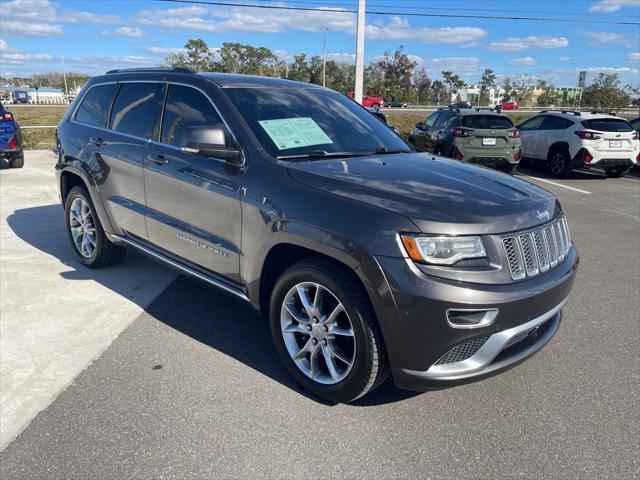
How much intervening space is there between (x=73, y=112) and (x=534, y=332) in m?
4.75

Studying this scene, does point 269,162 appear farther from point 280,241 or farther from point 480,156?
point 480,156

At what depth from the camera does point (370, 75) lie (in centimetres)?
6550

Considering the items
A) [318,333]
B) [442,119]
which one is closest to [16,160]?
[442,119]

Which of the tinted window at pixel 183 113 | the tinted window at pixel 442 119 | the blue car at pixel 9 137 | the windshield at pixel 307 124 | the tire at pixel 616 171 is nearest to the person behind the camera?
the windshield at pixel 307 124

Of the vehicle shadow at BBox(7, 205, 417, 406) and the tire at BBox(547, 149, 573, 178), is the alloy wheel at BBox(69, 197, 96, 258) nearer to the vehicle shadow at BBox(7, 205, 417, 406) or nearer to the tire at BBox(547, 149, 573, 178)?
the vehicle shadow at BBox(7, 205, 417, 406)

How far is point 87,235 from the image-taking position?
5008 millimetres

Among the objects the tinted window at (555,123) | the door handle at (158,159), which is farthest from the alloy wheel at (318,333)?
the tinted window at (555,123)

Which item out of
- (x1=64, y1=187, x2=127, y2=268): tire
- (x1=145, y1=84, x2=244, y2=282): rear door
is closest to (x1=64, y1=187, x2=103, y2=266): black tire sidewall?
(x1=64, y1=187, x2=127, y2=268): tire

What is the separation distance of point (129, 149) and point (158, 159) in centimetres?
50

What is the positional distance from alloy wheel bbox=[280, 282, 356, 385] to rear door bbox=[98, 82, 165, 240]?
1.74 metres

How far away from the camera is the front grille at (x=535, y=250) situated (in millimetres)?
2553

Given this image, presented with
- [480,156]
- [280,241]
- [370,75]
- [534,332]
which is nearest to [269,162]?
[280,241]

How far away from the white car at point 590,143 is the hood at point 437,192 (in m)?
9.97

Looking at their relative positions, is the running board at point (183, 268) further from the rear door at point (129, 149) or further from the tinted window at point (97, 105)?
the tinted window at point (97, 105)
